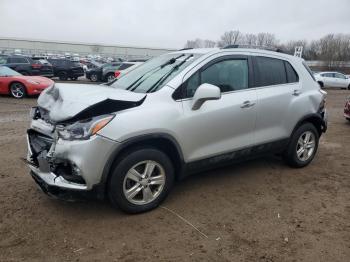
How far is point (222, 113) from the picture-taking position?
4.18 m

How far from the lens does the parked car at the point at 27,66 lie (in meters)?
18.8

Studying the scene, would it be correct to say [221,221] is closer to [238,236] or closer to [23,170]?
[238,236]

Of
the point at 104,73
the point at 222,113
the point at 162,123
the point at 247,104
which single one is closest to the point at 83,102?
the point at 162,123

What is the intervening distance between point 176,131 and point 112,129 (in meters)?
0.75

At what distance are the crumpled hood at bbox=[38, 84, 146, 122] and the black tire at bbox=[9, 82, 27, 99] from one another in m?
9.73

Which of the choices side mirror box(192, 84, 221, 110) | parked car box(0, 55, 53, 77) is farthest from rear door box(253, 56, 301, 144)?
parked car box(0, 55, 53, 77)

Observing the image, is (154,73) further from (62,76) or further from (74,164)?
(62,76)

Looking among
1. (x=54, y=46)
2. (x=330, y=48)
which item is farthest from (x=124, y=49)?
(x=330, y=48)

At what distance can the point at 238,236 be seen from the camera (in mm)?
3449

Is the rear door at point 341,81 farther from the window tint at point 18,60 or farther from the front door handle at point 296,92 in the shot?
the front door handle at point 296,92

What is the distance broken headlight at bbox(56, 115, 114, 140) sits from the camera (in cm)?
335

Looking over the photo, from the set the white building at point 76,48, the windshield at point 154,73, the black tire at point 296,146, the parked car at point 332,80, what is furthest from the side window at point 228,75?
the white building at point 76,48

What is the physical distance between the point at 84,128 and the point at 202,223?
62.5 inches

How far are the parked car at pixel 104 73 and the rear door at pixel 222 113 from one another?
1934 cm
